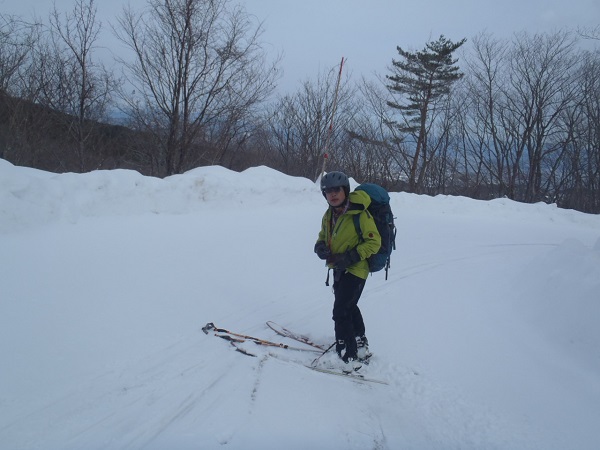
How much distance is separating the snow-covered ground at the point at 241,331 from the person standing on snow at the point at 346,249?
14.1 inches

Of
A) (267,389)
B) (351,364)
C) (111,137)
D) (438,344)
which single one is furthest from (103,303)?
(111,137)

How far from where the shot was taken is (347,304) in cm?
379

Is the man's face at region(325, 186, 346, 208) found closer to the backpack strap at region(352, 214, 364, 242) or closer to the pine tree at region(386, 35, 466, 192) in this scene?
the backpack strap at region(352, 214, 364, 242)

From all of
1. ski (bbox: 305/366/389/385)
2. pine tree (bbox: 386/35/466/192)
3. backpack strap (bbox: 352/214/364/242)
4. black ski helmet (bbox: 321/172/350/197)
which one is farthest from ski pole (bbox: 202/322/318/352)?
pine tree (bbox: 386/35/466/192)

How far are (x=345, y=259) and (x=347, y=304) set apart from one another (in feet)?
1.67

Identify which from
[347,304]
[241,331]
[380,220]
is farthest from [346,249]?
[241,331]

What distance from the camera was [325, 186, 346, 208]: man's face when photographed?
366cm

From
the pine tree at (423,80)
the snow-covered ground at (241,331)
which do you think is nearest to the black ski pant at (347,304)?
the snow-covered ground at (241,331)

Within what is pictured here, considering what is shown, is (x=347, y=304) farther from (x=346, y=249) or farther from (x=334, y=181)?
(x=334, y=181)

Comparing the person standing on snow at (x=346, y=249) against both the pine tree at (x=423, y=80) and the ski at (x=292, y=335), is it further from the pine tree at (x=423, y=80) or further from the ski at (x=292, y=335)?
the pine tree at (x=423, y=80)

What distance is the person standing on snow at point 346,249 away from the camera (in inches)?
141

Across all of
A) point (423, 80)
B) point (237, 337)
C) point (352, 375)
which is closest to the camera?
point (352, 375)

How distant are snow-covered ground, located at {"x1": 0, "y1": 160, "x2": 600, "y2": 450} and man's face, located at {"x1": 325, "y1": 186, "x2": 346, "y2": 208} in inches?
67.0

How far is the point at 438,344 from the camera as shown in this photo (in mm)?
4488
